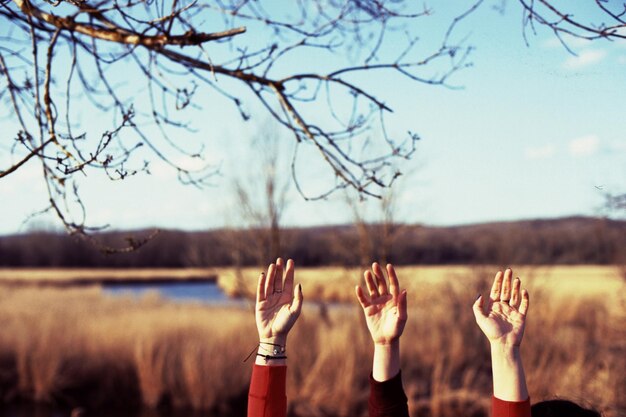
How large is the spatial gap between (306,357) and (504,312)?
9216 millimetres

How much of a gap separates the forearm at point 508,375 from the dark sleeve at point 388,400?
0.89 ft

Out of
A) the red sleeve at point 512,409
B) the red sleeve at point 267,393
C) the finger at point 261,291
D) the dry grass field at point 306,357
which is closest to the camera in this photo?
the red sleeve at point 512,409

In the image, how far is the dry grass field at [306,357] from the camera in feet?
33.8

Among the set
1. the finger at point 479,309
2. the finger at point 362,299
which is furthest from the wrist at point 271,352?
the finger at point 479,309

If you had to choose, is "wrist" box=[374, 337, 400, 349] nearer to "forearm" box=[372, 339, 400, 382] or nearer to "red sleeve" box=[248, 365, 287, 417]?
"forearm" box=[372, 339, 400, 382]

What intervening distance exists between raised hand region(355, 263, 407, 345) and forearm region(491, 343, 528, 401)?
28 centimetres

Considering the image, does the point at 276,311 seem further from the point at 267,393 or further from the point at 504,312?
the point at 504,312

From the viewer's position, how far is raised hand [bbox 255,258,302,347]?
6.75 feet

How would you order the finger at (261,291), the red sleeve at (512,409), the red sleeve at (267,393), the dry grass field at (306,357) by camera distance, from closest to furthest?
the red sleeve at (512,409) < the red sleeve at (267,393) < the finger at (261,291) < the dry grass field at (306,357)

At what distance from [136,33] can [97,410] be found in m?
9.44

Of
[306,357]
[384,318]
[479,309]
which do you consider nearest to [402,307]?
[384,318]

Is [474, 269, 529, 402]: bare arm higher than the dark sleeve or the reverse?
higher

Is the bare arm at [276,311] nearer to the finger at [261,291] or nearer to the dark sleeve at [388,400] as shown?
the finger at [261,291]

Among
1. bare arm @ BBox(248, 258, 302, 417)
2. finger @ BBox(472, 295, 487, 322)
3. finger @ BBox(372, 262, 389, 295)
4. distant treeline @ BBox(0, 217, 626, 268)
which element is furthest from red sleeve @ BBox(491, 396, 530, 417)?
distant treeline @ BBox(0, 217, 626, 268)
